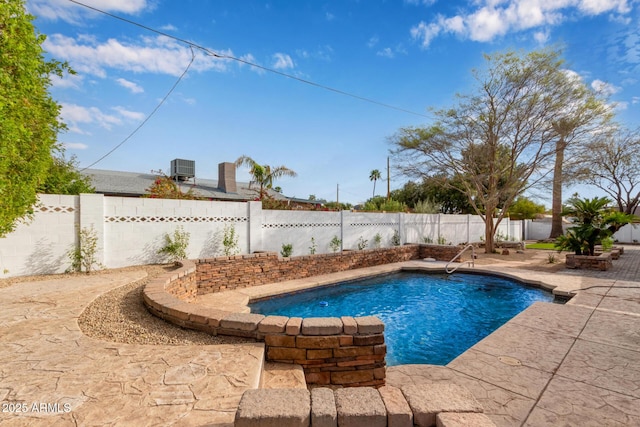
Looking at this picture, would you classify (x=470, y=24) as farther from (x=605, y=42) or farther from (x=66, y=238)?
(x=66, y=238)

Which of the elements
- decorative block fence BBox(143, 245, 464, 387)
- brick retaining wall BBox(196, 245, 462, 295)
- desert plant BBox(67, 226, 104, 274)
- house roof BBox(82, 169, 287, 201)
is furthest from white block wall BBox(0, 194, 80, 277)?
house roof BBox(82, 169, 287, 201)

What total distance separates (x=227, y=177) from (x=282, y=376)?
19.5m

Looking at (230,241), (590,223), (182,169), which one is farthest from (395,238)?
(182,169)

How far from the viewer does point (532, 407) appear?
237 centimetres

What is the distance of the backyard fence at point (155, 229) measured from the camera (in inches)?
239

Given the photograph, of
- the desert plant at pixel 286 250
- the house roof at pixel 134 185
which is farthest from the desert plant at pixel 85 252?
the house roof at pixel 134 185

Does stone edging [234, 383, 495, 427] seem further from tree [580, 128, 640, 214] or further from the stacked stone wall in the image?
tree [580, 128, 640, 214]

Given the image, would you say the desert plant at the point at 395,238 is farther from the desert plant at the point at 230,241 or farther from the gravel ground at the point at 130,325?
the gravel ground at the point at 130,325

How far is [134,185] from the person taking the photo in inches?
659

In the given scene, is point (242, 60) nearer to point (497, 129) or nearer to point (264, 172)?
point (264, 172)

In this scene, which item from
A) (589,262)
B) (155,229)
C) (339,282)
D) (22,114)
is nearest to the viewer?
(22,114)

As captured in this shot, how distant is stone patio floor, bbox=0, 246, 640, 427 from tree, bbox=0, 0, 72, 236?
1.95 m

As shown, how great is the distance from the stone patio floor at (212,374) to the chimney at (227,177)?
16.6 m

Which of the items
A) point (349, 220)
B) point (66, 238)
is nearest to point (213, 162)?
point (349, 220)
